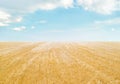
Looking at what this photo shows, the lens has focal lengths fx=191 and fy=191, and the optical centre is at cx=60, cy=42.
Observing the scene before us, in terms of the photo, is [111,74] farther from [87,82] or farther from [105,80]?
[87,82]

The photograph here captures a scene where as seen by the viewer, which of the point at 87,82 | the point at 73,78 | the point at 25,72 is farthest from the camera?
the point at 25,72

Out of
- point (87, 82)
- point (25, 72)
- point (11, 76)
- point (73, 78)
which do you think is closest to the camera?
point (87, 82)

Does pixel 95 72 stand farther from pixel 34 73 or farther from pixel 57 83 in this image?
pixel 34 73

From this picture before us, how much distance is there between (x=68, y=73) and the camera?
11.4 metres

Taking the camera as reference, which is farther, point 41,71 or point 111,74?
point 41,71

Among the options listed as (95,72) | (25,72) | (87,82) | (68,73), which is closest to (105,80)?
(87,82)

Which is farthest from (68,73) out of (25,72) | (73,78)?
(25,72)

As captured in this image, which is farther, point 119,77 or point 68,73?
point 68,73

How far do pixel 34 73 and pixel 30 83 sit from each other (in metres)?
1.96

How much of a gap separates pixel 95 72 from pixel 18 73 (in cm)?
475

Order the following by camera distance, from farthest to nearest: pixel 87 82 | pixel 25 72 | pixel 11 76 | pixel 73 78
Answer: pixel 25 72 < pixel 11 76 < pixel 73 78 < pixel 87 82

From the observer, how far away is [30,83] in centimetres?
985

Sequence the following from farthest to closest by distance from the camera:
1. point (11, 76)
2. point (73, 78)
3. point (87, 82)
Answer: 1. point (11, 76)
2. point (73, 78)
3. point (87, 82)

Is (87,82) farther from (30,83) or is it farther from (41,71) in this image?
(41,71)
